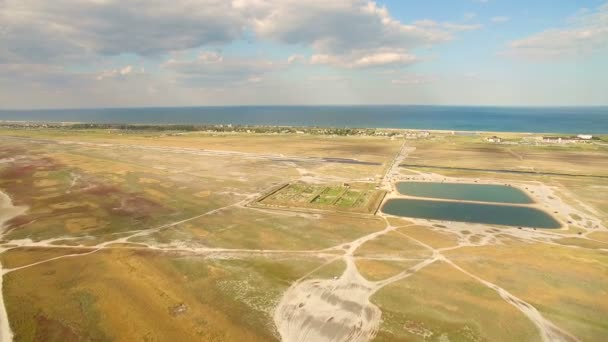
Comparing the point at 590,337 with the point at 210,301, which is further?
the point at 210,301

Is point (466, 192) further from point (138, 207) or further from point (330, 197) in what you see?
point (138, 207)

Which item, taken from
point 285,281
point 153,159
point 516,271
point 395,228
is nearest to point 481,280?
point 516,271

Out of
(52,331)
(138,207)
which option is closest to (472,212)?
(52,331)

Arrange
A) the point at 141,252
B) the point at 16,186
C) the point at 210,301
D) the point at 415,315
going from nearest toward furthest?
the point at 415,315 → the point at 210,301 → the point at 141,252 → the point at 16,186

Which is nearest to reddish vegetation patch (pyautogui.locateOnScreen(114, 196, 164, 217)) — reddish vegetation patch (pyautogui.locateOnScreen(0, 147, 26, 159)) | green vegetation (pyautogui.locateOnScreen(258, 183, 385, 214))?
green vegetation (pyautogui.locateOnScreen(258, 183, 385, 214))

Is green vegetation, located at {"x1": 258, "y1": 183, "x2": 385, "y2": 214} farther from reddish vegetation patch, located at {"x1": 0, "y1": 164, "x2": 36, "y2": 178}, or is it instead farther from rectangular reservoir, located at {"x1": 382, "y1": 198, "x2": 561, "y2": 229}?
reddish vegetation patch, located at {"x1": 0, "y1": 164, "x2": 36, "y2": 178}

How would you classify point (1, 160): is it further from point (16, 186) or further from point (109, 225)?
point (109, 225)

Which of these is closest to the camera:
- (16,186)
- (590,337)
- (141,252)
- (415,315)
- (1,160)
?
(590,337)
